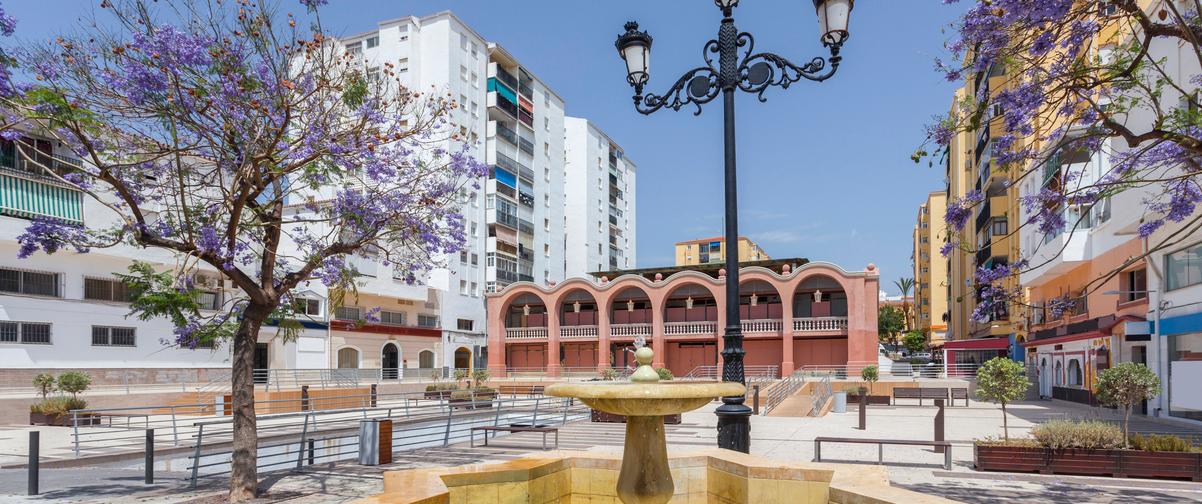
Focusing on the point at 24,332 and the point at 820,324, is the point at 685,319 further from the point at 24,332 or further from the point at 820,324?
the point at 24,332

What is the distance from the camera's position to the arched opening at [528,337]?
5256 cm

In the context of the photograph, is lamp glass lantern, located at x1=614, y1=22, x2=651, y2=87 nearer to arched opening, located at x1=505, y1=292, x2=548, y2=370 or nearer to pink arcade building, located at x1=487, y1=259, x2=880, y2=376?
pink arcade building, located at x1=487, y1=259, x2=880, y2=376

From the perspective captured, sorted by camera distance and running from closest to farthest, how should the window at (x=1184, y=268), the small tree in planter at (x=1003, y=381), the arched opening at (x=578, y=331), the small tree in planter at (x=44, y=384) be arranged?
the small tree in planter at (x=1003, y=381)
the window at (x=1184, y=268)
the small tree in planter at (x=44, y=384)
the arched opening at (x=578, y=331)

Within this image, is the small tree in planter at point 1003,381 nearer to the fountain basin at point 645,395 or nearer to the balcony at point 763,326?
the fountain basin at point 645,395

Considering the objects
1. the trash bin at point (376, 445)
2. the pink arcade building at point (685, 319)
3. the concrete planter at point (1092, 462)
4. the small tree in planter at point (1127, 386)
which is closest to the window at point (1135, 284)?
the small tree in planter at point (1127, 386)

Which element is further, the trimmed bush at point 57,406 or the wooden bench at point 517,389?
the wooden bench at point 517,389

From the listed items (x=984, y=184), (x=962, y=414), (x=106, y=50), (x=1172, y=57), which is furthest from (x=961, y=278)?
(x=106, y=50)

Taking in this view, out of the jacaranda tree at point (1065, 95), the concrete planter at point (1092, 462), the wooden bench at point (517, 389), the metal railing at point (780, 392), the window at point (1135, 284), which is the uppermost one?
the jacaranda tree at point (1065, 95)

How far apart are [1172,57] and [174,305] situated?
909 inches

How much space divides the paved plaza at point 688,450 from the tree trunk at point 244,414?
321mm

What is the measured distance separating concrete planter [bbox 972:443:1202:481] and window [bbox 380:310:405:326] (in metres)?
38.7

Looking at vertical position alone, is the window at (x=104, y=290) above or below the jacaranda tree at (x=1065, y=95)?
below

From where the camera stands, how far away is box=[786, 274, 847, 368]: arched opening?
4525cm

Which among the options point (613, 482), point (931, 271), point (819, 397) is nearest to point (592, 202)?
point (931, 271)
